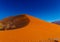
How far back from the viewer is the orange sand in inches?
76.5

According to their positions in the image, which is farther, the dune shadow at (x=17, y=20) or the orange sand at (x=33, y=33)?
the dune shadow at (x=17, y=20)

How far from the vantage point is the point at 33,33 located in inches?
82.7

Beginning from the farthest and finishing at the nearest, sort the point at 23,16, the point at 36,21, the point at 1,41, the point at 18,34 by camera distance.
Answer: the point at 23,16 < the point at 36,21 < the point at 18,34 < the point at 1,41

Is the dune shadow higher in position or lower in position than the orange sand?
→ higher

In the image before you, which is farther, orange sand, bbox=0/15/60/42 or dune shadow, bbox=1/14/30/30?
dune shadow, bbox=1/14/30/30

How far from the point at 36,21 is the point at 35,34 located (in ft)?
1.18

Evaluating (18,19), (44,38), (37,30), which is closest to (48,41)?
(44,38)

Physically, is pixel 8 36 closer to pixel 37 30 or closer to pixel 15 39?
pixel 15 39

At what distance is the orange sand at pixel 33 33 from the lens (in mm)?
1944

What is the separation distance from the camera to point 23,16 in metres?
2.66

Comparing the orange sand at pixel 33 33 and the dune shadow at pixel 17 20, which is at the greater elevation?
the dune shadow at pixel 17 20

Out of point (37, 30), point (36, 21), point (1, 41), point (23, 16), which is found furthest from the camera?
point (23, 16)

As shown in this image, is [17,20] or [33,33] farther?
[17,20]

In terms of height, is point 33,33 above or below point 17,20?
below
